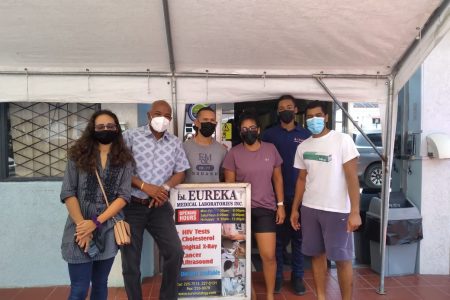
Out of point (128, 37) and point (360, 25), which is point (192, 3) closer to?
point (128, 37)

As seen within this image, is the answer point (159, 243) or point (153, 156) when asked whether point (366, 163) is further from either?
point (153, 156)

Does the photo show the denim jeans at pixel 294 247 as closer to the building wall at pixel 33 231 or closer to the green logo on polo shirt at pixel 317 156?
the green logo on polo shirt at pixel 317 156

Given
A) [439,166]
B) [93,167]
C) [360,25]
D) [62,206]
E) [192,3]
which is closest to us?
[93,167]

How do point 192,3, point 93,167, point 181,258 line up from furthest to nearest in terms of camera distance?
point 181,258 → point 192,3 → point 93,167

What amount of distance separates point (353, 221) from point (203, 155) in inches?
54.7

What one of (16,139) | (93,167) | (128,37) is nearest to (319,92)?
(128,37)

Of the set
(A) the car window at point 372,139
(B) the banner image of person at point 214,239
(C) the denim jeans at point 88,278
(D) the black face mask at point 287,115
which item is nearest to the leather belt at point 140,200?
(B) the banner image of person at point 214,239

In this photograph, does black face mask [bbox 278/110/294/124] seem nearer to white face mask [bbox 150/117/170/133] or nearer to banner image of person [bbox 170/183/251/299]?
banner image of person [bbox 170/183/251/299]

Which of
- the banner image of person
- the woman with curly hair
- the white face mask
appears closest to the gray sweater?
the woman with curly hair

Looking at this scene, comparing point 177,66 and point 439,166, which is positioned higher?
point 177,66

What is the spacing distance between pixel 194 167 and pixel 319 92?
1434 mm

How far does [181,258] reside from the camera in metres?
3.11

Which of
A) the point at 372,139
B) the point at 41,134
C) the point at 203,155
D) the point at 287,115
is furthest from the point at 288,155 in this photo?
the point at 372,139

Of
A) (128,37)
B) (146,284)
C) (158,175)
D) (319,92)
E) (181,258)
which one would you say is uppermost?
(128,37)
